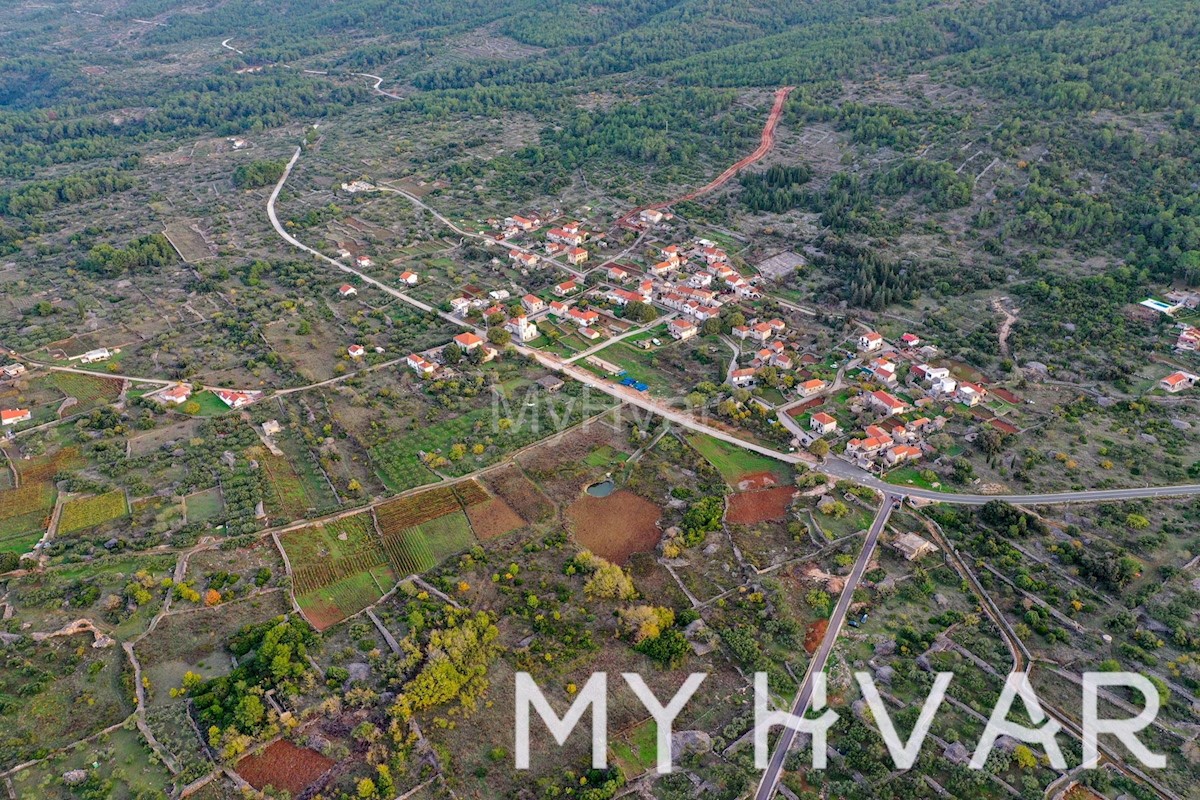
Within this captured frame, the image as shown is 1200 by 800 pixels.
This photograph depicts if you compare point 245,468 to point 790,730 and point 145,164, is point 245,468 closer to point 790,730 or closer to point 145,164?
point 790,730

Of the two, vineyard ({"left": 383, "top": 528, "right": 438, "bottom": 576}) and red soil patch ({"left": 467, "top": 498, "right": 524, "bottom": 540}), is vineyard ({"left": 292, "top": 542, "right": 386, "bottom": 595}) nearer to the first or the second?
vineyard ({"left": 383, "top": 528, "right": 438, "bottom": 576})

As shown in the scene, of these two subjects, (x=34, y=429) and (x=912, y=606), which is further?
(x=34, y=429)

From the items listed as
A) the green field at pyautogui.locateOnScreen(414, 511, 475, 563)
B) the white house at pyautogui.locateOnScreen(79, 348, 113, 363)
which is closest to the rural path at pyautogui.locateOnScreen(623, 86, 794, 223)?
the green field at pyautogui.locateOnScreen(414, 511, 475, 563)

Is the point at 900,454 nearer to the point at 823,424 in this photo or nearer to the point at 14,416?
the point at 823,424

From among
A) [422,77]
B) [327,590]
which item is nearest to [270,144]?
[422,77]

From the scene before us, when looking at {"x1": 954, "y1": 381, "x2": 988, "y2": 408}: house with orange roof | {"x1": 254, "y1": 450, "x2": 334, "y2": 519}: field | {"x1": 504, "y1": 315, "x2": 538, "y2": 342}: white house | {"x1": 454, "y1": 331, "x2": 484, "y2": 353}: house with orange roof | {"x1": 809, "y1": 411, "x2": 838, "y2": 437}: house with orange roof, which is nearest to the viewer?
{"x1": 254, "y1": 450, "x2": 334, "y2": 519}: field

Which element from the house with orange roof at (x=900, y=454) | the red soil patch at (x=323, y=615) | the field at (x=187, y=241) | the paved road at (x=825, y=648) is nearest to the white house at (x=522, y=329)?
the red soil patch at (x=323, y=615)
